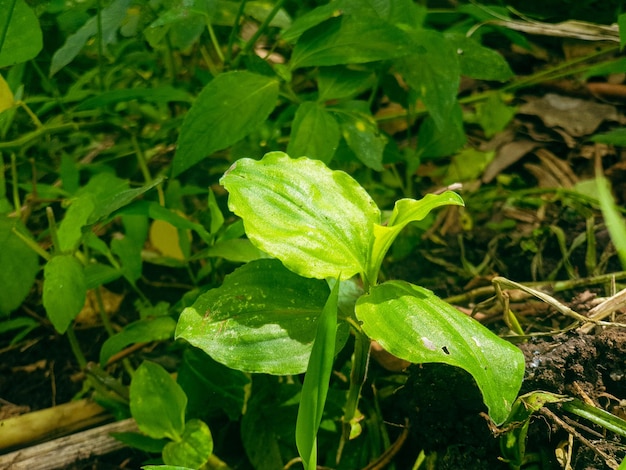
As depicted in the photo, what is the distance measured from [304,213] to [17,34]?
0.75 m

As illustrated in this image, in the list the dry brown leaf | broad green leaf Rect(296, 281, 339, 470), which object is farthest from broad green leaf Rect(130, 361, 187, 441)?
the dry brown leaf

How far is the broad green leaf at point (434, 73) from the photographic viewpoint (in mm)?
1178

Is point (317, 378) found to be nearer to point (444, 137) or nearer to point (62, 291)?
point (62, 291)

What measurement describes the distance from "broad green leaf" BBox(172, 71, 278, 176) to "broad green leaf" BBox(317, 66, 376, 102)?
168mm

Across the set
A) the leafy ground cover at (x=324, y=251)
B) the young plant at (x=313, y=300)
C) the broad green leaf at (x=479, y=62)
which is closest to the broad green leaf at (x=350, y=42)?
the leafy ground cover at (x=324, y=251)

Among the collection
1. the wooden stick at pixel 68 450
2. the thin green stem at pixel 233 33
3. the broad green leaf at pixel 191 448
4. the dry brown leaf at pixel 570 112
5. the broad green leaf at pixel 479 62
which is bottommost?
the wooden stick at pixel 68 450

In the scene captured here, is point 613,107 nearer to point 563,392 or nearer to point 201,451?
point 563,392

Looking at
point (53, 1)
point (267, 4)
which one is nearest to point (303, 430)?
point (267, 4)

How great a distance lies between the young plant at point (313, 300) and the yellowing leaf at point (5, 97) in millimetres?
664

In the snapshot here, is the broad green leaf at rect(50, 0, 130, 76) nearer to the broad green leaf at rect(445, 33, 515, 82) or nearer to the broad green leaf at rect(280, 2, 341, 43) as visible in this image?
the broad green leaf at rect(280, 2, 341, 43)

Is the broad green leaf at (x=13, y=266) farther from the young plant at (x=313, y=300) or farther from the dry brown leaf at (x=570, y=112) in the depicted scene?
the dry brown leaf at (x=570, y=112)

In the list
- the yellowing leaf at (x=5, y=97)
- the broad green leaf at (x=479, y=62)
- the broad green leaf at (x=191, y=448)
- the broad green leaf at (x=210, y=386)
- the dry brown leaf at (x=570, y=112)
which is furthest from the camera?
the dry brown leaf at (x=570, y=112)

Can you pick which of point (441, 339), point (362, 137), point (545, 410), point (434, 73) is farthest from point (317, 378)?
point (434, 73)

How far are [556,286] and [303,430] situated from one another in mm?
725
